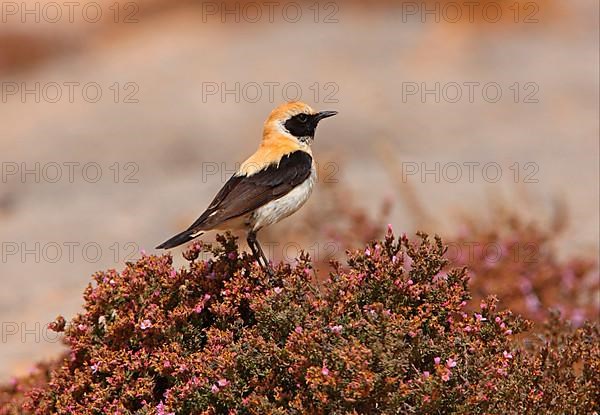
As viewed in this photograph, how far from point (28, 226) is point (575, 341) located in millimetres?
9505

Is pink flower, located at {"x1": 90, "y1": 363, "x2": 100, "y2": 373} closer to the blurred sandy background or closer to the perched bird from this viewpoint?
the perched bird

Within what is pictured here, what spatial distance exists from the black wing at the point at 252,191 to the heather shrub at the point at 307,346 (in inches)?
14.3

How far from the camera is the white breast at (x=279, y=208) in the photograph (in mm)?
5926

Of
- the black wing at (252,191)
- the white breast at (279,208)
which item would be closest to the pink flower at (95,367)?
the black wing at (252,191)

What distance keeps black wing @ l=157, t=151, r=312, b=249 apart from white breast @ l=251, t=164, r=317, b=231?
1.3 inches

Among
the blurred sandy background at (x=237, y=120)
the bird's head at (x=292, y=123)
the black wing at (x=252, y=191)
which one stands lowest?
the blurred sandy background at (x=237, y=120)

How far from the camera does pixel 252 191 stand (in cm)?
588

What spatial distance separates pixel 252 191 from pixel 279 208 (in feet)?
0.69

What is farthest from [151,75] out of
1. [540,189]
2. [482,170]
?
[540,189]

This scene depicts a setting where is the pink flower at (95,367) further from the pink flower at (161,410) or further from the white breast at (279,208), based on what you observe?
the white breast at (279,208)

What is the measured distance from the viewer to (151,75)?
19109 millimetres

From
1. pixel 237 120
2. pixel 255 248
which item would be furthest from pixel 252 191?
pixel 237 120

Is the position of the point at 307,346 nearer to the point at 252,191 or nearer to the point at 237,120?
the point at 252,191

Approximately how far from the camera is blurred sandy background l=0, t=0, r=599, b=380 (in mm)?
11523
